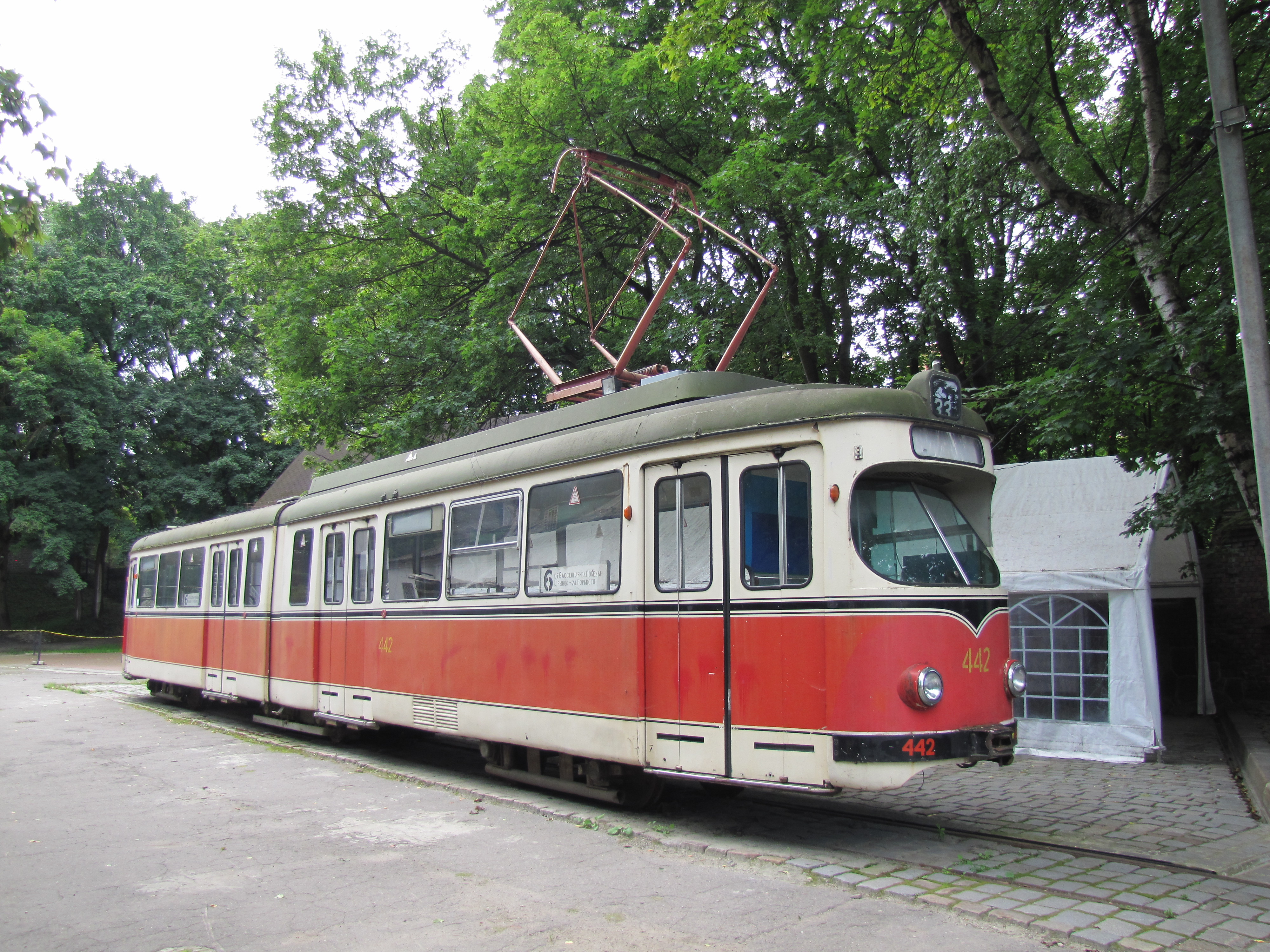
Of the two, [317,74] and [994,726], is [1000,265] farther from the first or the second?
[317,74]

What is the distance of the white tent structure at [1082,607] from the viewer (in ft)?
34.8

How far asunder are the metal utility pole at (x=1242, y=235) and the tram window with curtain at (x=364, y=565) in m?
8.51

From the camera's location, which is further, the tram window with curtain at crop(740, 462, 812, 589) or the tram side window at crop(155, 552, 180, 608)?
the tram side window at crop(155, 552, 180, 608)

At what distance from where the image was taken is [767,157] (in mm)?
14867

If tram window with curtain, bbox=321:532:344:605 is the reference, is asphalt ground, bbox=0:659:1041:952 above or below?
below

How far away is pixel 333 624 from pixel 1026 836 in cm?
801

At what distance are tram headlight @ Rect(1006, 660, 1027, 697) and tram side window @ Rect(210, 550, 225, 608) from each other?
11965 millimetres

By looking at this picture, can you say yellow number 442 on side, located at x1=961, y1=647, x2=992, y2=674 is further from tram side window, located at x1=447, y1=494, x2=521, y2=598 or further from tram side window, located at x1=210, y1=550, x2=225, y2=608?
tram side window, located at x1=210, y1=550, x2=225, y2=608

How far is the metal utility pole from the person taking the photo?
6.03 metres

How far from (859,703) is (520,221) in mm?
12729

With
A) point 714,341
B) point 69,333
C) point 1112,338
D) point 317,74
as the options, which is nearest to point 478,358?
point 714,341

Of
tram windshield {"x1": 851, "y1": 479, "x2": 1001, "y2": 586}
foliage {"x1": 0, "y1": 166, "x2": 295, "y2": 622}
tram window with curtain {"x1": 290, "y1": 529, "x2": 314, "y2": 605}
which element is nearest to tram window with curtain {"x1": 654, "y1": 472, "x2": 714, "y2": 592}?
tram windshield {"x1": 851, "y1": 479, "x2": 1001, "y2": 586}

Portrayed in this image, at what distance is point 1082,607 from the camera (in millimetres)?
11141

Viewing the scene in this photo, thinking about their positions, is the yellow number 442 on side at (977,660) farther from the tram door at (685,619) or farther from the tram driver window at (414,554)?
the tram driver window at (414,554)
